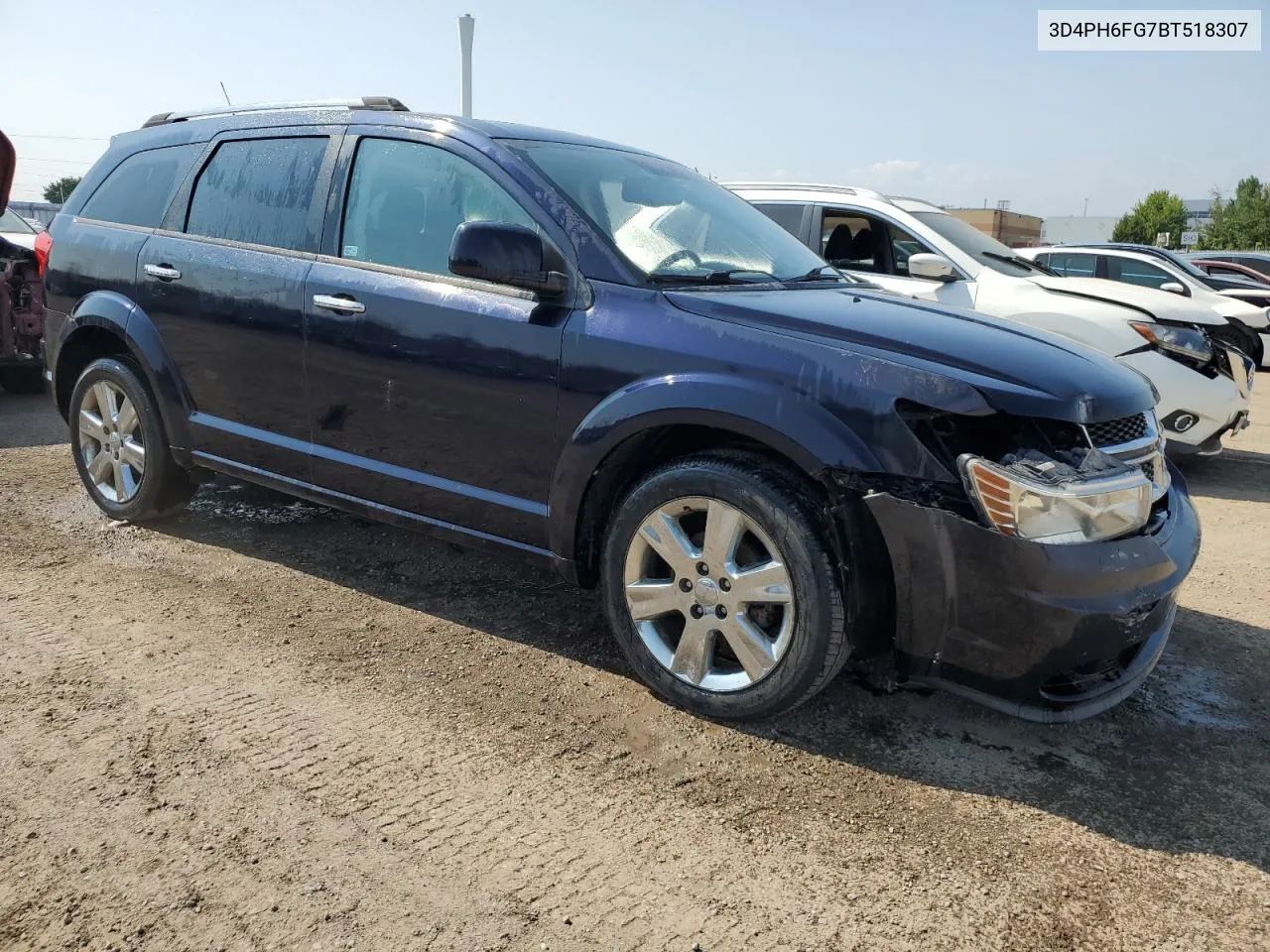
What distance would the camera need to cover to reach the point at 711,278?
3352 millimetres

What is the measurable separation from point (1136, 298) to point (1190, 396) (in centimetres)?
87

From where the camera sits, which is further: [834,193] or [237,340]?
[834,193]

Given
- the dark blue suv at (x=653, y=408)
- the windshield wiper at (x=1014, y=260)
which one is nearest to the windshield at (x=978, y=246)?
the windshield wiper at (x=1014, y=260)

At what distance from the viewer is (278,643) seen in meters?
3.45

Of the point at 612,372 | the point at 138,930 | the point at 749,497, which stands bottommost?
the point at 138,930

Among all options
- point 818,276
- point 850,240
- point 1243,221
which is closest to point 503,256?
point 818,276

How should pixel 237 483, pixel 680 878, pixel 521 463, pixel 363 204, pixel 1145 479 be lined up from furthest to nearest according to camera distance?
pixel 237 483
pixel 363 204
pixel 521 463
pixel 1145 479
pixel 680 878

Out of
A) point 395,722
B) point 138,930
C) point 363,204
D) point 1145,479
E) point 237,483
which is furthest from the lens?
point 237,483

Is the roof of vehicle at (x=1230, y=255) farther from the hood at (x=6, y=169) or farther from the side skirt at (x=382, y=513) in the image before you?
the hood at (x=6, y=169)

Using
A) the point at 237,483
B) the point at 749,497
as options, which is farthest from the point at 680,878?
the point at 237,483

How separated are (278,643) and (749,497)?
180 centimetres

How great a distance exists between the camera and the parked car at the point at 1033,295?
6266mm

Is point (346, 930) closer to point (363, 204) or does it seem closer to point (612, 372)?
point (612, 372)

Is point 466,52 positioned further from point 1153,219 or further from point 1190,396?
point 1153,219
